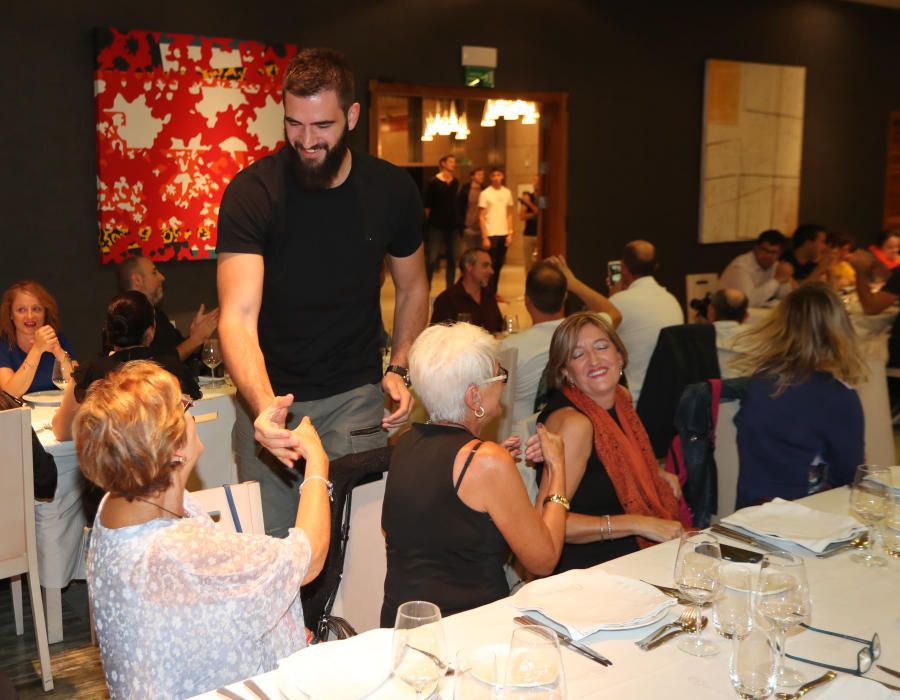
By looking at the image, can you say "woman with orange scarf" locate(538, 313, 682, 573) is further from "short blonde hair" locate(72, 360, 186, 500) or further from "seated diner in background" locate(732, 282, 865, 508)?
"short blonde hair" locate(72, 360, 186, 500)

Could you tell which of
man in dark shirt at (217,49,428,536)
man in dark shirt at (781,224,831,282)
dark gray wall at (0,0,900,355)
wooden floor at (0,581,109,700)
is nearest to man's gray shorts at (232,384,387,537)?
man in dark shirt at (217,49,428,536)

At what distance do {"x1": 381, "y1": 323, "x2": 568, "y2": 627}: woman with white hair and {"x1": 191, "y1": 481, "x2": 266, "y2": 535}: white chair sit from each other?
311 millimetres

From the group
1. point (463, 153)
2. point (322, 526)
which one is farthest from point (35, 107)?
point (463, 153)

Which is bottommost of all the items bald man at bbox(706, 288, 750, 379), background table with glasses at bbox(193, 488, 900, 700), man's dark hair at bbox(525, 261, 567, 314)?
background table with glasses at bbox(193, 488, 900, 700)

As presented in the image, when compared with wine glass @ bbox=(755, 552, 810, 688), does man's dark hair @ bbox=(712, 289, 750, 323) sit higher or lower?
higher

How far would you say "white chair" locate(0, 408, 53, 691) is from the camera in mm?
3113

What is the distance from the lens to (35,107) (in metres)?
5.40

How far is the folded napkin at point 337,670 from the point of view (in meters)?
1.55

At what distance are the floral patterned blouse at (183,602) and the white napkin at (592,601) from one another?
1.66ft

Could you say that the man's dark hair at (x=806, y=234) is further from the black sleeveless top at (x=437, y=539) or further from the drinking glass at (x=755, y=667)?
the drinking glass at (x=755, y=667)

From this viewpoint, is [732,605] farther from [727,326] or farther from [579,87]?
[579,87]

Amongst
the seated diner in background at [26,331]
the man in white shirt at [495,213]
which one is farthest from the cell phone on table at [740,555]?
the man in white shirt at [495,213]

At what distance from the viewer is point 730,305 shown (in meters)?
5.20

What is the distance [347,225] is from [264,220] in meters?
0.25
